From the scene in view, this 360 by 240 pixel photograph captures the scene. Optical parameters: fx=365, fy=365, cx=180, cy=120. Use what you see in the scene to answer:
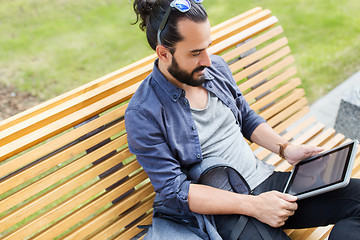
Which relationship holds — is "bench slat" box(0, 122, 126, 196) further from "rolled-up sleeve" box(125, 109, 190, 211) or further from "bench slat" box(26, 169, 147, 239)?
"rolled-up sleeve" box(125, 109, 190, 211)

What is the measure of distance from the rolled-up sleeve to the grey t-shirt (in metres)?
0.27

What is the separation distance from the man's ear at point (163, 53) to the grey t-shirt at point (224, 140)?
36 cm

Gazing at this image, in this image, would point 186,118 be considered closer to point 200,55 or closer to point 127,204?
point 200,55

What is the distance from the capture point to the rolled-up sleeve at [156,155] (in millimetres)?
2039

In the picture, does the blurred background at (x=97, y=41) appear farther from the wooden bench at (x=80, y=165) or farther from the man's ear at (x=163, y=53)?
the man's ear at (x=163, y=53)

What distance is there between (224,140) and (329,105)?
9.40ft

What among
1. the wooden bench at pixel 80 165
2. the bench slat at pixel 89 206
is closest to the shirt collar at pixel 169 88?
the wooden bench at pixel 80 165

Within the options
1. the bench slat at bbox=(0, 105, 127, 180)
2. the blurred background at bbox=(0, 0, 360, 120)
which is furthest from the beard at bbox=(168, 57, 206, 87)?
the blurred background at bbox=(0, 0, 360, 120)

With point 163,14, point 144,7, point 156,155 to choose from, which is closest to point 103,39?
point 144,7

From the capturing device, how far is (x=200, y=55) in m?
2.11

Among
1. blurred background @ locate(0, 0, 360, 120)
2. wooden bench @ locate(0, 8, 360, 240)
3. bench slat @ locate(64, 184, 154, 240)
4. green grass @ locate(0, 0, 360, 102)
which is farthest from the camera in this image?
green grass @ locate(0, 0, 360, 102)

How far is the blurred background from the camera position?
519 cm

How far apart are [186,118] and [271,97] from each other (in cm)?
131

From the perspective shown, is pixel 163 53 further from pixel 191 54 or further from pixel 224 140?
pixel 224 140
